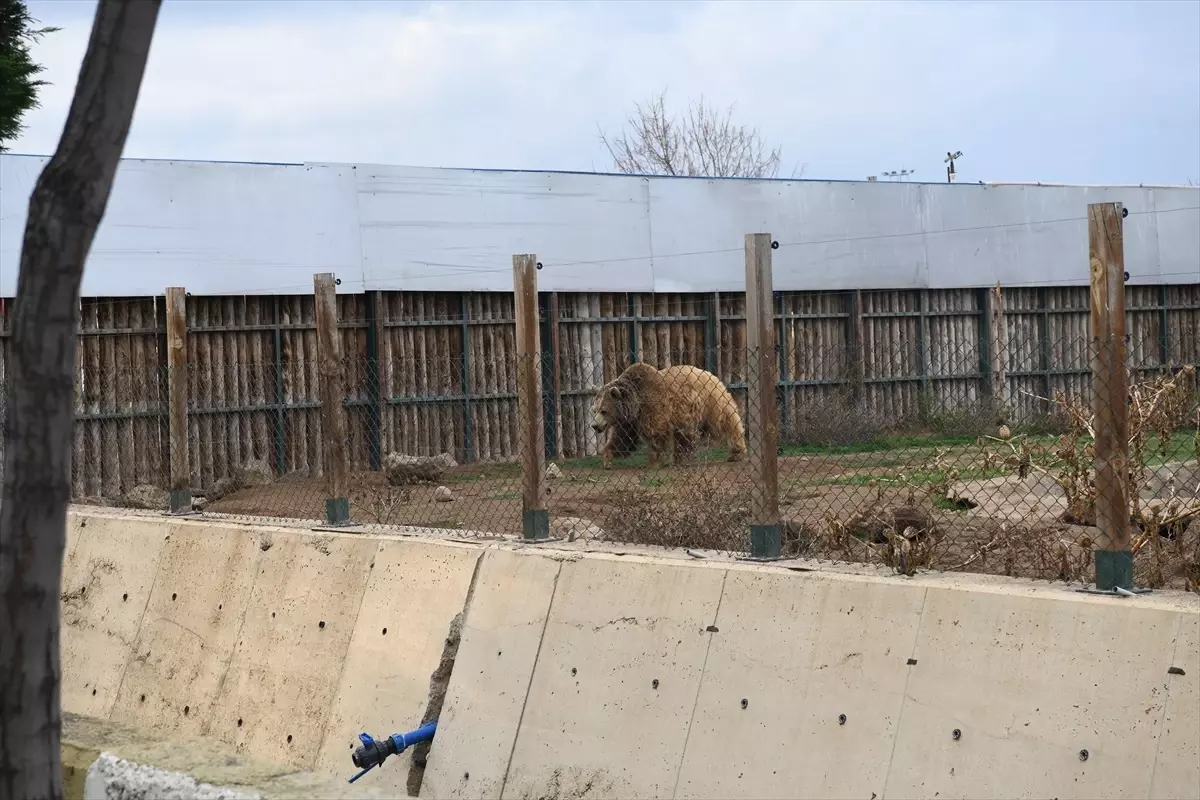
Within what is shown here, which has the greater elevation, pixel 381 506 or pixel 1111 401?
pixel 1111 401

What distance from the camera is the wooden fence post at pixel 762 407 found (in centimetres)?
670

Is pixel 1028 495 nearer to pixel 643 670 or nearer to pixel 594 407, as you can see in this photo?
pixel 643 670

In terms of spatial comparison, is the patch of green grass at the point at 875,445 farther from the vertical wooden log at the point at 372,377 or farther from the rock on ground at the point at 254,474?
the rock on ground at the point at 254,474

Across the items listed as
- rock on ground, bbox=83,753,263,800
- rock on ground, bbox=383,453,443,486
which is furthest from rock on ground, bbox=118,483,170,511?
rock on ground, bbox=83,753,263,800

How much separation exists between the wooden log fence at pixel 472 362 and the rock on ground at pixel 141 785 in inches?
354

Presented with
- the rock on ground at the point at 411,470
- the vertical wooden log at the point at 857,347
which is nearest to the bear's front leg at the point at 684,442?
the rock on ground at the point at 411,470

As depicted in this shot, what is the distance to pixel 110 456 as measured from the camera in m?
17.4

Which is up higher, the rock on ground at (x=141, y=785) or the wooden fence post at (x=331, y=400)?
the wooden fence post at (x=331, y=400)

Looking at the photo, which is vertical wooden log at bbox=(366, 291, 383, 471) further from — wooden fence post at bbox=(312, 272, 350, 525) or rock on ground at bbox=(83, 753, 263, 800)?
rock on ground at bbox=(83, 753, 263, 800)

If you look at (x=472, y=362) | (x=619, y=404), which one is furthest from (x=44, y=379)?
(x=472, y=362)

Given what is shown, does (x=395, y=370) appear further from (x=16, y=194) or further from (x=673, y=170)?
(x=673, y=170)

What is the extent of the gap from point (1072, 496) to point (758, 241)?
7.20ft

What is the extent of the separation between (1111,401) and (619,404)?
38.2 feet

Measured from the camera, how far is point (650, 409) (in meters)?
17.1
